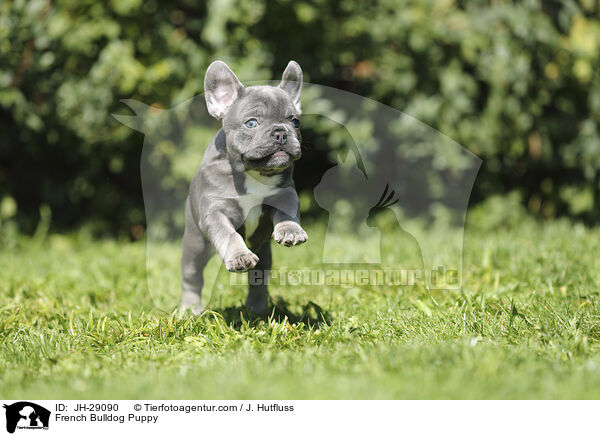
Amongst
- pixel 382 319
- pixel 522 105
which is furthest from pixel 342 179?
pixel 522 105

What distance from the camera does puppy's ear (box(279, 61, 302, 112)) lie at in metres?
2.89

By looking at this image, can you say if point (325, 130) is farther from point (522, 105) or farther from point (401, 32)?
point (522, 105)

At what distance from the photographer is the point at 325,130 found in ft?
18.1

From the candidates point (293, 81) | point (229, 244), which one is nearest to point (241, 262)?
point (229, 244)

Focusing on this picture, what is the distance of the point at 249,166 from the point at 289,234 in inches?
15.4

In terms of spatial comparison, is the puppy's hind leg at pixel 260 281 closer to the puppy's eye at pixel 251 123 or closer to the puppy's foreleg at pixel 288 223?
the puppy's foreleg at pixel 288 223

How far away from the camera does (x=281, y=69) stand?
554 centimetres

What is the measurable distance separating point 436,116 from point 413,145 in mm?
390

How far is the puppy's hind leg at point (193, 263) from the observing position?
3225 millimetres

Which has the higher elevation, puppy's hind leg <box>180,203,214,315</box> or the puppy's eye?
the puppy's eye

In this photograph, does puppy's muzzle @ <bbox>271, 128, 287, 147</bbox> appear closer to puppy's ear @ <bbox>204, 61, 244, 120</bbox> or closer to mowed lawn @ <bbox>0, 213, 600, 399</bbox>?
puppy's ear @ <bbox>204, 61, 244, 120</bbox>
